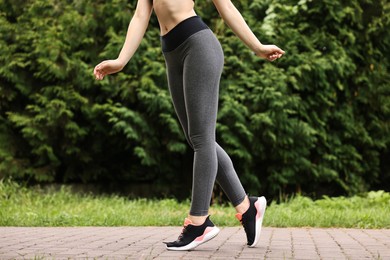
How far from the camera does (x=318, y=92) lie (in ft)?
29.7

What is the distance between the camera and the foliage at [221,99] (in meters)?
8.61

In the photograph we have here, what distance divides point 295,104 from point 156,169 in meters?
2.17

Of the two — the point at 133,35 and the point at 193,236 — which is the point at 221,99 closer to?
the point at 133,35

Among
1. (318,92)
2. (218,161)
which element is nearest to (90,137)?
(318,92)

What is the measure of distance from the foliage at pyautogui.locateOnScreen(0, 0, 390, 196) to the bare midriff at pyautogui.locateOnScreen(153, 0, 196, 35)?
4765mm

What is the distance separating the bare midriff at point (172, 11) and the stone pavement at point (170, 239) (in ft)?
4.20

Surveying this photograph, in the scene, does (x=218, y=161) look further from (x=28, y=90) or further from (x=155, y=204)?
(x=28, y=90)

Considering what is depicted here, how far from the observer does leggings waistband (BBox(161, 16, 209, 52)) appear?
3523mm

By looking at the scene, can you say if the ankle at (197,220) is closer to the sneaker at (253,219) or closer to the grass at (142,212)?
the sneaker at (253,219)

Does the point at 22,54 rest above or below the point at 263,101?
above

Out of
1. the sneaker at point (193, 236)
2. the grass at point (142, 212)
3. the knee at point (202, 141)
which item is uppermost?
the knee at point (202, 141)

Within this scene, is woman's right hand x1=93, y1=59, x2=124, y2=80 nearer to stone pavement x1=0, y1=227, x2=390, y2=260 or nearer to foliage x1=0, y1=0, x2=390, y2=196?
stone pavement x1=0, y1=227, x2=390, y2=260

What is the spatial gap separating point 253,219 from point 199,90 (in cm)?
82

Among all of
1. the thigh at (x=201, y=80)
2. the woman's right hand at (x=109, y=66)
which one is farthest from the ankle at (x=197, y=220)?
the woman's right hand at (x=109, y=66)
